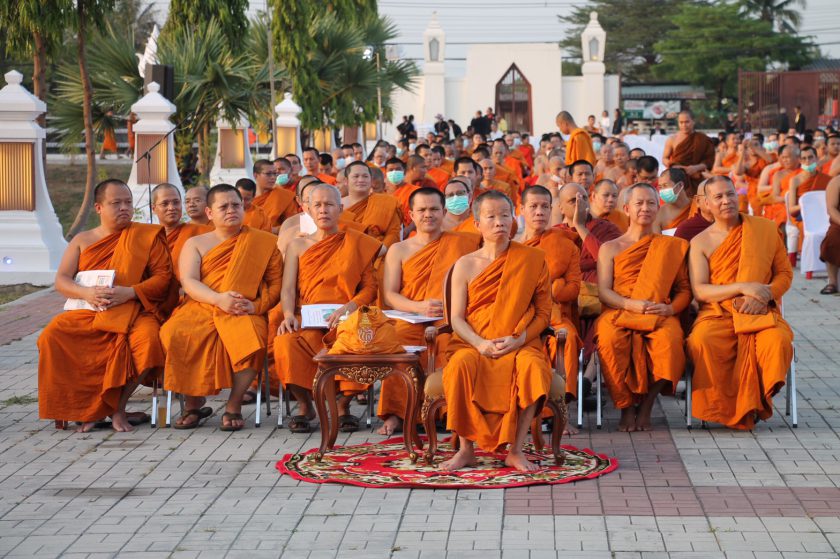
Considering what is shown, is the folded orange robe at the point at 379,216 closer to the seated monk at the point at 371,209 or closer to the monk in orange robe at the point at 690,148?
the seated monk at the point at 371,209

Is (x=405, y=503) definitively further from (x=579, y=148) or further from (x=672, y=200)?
(x=579, y=148)

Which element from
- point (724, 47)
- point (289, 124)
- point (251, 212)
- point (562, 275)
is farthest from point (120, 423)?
point (724, 47)

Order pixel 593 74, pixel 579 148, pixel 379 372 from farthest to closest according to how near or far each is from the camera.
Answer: pixel 593 74 → pixel 579 148 → pixel 379 372

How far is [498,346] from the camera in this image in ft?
23.0

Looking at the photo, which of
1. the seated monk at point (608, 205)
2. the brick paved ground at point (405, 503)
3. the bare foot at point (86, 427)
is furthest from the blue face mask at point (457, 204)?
the bare foot at point (86, 427)

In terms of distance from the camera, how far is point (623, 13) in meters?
78.2

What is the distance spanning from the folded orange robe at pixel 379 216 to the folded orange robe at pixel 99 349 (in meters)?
2.87

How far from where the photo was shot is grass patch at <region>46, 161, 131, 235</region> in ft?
89.0

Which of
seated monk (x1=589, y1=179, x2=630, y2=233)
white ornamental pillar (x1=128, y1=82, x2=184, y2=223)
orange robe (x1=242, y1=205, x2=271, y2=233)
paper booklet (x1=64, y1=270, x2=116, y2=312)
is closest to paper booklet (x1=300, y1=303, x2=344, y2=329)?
paper booklet (x1=64, y1=270, x2=116, y2=312)

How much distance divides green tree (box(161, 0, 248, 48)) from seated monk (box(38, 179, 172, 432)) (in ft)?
44.7

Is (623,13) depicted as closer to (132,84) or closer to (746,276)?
(132,84)

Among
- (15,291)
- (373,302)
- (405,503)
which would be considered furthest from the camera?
(15,291)

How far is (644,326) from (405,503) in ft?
7.77

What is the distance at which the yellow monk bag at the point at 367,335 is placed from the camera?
712 centimetres
